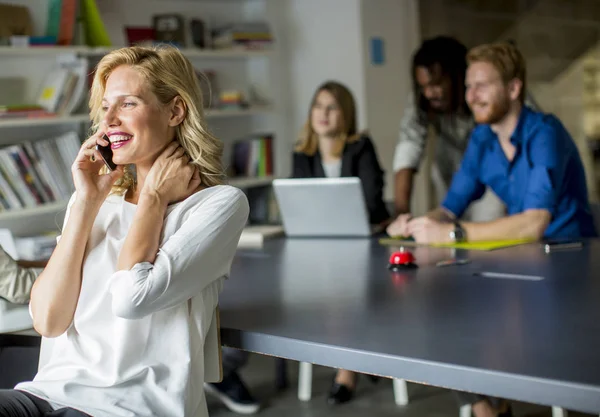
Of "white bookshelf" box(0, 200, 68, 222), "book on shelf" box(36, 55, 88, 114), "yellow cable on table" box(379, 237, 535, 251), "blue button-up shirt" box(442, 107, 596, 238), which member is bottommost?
"yellow cable on table" box(379, 237, 535, 251)

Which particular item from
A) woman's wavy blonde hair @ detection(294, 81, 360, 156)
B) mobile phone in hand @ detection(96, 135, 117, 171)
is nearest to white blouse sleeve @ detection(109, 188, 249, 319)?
mobile phone in hand @ detection(96, 135, 117, 171)

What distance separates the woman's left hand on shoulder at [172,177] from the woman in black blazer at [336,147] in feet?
6.24

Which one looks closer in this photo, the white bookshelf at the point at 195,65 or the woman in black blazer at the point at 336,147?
the woman in black blazer at the point at 336,147

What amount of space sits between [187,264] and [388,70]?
3980 millimetres

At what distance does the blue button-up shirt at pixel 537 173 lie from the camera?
9.99 ft

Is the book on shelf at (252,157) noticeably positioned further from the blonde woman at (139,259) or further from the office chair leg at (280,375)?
the blonde woman at (139,259)

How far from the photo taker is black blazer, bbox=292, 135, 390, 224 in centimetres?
376

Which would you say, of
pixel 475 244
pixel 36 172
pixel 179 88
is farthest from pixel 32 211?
pixel 179 88

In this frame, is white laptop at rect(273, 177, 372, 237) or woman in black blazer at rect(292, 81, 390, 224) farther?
woman in black blazer at rect(292, 81, 390, 224)

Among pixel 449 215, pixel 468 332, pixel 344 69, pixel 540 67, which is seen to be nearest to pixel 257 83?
pixel 344 69

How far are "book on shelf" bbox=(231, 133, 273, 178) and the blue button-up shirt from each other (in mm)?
2189

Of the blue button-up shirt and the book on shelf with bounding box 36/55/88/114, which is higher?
the book on shelf with bounding box 36/55/88/114

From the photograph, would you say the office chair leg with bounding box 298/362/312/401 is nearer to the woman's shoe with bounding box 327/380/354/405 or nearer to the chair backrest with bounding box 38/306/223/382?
the woman's shoe with bounding box 327/380/354/405

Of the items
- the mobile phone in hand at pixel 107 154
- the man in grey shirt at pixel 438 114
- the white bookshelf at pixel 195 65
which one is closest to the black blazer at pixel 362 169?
the man in grey shirt at pixel 438 114
